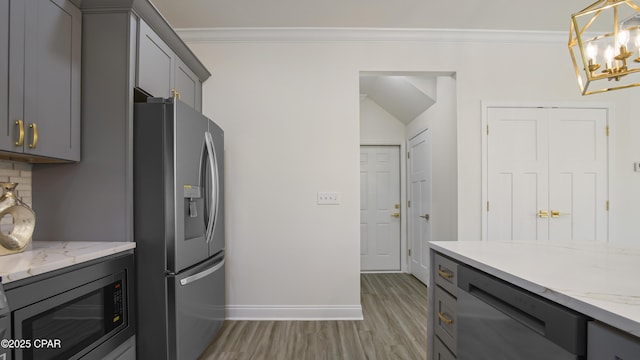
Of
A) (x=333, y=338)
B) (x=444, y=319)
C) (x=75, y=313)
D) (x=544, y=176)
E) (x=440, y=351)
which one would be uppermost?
(x=544, y=176)

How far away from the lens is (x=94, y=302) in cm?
141

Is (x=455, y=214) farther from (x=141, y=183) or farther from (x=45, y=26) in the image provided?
(x=45, y=26)

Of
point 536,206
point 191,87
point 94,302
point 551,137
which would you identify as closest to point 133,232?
point 94,302

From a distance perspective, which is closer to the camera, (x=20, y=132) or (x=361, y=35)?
(x=20, y=132)

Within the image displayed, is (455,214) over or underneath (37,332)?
over

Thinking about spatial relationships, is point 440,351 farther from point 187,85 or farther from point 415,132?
point 415,132

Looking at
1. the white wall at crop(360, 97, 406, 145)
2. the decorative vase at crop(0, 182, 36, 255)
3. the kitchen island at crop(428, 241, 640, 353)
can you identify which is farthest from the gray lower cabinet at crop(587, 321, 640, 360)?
the white wall at crop(360, 97, 406, 145)

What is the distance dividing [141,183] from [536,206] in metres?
3.30

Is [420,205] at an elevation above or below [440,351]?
above

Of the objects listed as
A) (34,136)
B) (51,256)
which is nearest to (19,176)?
(34,136)

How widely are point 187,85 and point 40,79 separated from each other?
1095 millimetres

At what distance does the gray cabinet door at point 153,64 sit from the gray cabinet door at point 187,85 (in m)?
0.12

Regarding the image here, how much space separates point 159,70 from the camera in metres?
2.03

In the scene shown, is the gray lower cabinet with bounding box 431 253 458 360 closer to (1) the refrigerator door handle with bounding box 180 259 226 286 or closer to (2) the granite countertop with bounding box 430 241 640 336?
(2) the granite countertop with bounding box 430 241 640 336
